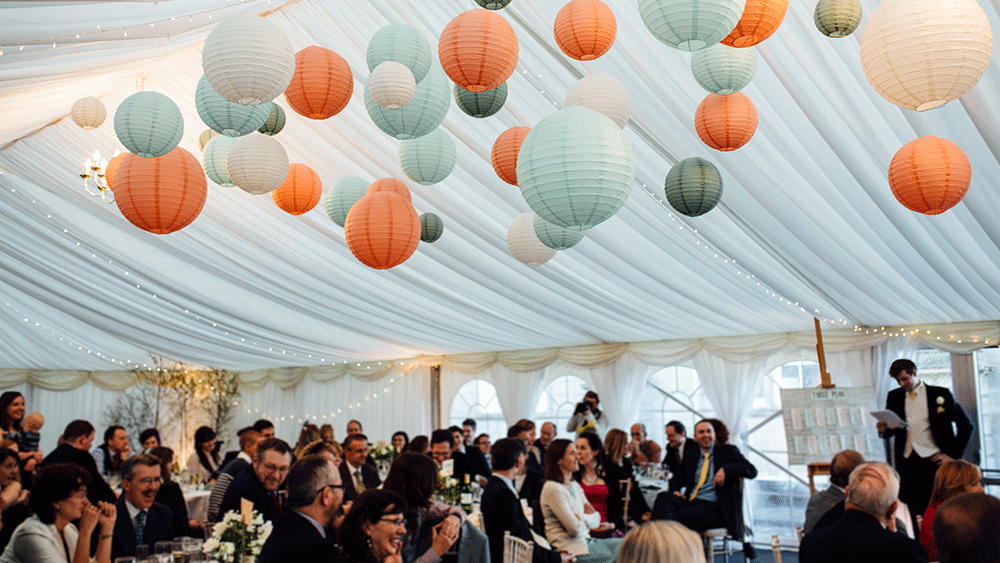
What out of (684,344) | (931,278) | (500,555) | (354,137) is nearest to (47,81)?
(354,137)

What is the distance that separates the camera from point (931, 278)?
5.84 metres

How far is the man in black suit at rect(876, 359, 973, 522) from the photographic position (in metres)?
5.23

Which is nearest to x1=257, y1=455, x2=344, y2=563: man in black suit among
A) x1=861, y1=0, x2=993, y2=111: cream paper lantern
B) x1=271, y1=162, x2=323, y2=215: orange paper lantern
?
x1=271, y1=162, x2=323, y2=215: orange paper lantern

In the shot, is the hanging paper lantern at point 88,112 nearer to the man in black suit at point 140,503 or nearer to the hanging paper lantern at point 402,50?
the man in black suit at point 140,503

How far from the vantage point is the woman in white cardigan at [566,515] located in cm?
402

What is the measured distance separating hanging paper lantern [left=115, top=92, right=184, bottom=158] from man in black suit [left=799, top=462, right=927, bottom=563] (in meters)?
2.66

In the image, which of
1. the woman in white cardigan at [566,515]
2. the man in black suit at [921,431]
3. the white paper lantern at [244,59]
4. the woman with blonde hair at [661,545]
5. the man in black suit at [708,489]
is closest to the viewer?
the woman with blonde hair at [661,545]

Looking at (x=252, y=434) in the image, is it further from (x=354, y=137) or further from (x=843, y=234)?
(x=843, y=234)

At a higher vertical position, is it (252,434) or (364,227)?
(364,227)

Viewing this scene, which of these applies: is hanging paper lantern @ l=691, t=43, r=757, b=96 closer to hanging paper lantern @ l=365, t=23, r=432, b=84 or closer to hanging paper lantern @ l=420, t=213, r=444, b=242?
hanging paper lantern @ l=365, t=23, r=432, b=84

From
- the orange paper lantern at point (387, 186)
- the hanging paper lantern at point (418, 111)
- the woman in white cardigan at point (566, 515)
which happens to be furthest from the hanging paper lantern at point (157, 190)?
the woman in white cardigan at point (566, 515)

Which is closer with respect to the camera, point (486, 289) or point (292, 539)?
point (292, 539)

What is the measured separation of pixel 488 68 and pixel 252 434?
158 inches

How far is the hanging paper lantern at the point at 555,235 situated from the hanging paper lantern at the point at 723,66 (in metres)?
0.77
